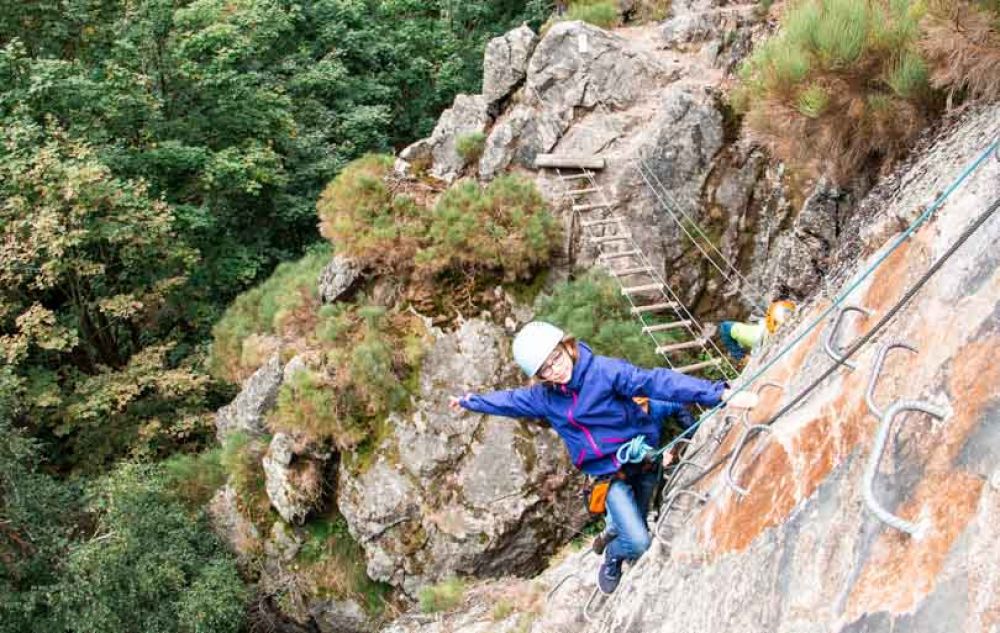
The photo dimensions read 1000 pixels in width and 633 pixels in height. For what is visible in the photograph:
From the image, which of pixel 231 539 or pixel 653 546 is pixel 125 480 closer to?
pixel 231 539

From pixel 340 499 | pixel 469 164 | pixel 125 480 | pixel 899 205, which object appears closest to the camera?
pixel 899 205

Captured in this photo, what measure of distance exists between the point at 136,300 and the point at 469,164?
Result: 6546 millimetres

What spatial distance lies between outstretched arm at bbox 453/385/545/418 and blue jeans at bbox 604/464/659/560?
0.56 m

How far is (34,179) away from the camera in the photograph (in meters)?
11.3

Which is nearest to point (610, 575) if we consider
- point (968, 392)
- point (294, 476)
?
point (968, 392)

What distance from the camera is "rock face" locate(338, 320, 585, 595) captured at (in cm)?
861

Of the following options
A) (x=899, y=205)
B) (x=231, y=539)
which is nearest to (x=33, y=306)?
(x=231, y=539)

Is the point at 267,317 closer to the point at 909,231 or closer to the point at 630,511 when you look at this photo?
the point at 630,511

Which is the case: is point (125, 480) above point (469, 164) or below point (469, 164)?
below

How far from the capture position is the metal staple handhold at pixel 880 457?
1.99 meters

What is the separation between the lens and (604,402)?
3.74m

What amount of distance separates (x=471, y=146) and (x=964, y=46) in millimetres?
7099

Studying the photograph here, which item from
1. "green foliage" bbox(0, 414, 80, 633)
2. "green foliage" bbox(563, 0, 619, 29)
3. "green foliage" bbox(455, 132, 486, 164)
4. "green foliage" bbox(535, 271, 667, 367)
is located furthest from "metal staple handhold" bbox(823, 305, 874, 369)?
"green foliage" bbox(563, 0, 619, 29)

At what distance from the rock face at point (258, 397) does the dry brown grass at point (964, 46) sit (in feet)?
27.3
